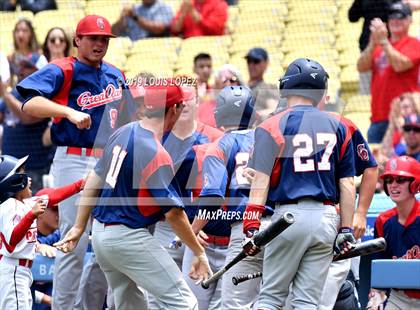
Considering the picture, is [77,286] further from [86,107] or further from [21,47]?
[21,47]

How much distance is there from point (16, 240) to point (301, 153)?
1998 millimetres

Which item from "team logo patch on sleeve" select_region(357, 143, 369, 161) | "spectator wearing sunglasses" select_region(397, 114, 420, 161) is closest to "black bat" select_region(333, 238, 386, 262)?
"team logo patch on sleeve" select_region(357, 143, 369, 161)

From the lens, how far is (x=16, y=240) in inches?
285

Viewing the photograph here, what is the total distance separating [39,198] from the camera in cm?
725

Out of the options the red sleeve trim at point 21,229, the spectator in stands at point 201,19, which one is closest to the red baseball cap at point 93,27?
the red sleeve trim at point 21,229

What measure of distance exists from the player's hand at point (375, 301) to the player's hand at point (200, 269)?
4.54 ft

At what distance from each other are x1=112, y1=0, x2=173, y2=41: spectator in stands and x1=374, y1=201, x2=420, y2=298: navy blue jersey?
5449 mm

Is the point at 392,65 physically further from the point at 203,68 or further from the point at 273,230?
the point at 273,230

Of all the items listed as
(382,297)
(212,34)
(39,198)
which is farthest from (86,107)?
(212,34)

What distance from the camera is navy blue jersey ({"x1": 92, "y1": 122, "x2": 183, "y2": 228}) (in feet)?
20.7

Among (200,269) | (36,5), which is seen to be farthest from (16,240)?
(36,5)

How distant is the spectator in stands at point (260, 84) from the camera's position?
30.7 feet

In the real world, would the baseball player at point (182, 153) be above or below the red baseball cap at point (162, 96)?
below

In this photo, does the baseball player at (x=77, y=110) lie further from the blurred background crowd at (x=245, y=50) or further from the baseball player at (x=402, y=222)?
the baseball player at (x=402, y=222)
